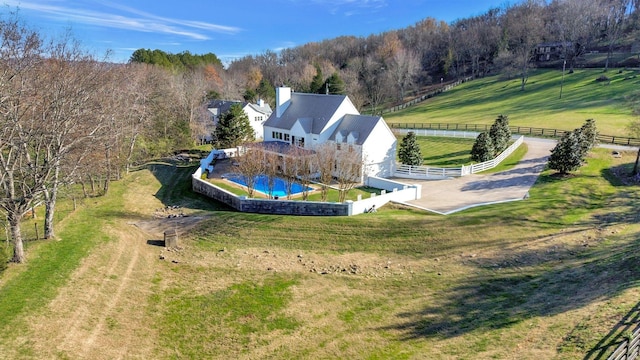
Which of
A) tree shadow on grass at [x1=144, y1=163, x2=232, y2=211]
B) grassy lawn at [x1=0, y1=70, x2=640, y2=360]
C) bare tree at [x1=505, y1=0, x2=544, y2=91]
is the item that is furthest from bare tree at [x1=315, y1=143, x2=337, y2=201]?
bare tree at [x1=505, y1=0, x2=544, y2=91]

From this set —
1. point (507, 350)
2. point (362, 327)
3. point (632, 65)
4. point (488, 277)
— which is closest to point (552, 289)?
point (488, 277)

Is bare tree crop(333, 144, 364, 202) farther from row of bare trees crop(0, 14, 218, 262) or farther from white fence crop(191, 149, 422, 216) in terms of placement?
row of bare trees crop(0, 14, 218, 262)

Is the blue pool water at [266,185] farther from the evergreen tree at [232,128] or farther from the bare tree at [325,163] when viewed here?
the evergreen tree at [232,128]

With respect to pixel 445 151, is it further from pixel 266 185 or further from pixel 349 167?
pixel 266 185

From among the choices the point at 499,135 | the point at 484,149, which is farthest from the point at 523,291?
the point at 499,135

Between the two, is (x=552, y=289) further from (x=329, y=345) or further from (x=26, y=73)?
(x=26, y=73)

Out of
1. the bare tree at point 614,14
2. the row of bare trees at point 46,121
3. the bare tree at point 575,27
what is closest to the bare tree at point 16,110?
the row of bare trees at point 46,121
